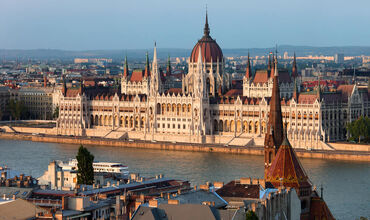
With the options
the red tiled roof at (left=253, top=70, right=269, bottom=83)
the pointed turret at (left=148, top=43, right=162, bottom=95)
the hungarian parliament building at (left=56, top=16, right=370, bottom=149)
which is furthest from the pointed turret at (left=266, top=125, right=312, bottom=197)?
the red tiled roof at (left=253, top=70, right=269, bottom=83)

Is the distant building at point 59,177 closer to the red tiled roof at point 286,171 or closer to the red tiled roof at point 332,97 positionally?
the red tiled roof at point 286,171

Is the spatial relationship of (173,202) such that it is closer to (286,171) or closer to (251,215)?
(251,215)

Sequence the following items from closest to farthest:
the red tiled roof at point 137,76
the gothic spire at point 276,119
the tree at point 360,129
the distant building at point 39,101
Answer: the gothic spire at point 276,119, the tree at point 360,129, the red tiled roof at point 137,76, the distant building at point 39,101

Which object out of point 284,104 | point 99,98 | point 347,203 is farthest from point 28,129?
point 347,203

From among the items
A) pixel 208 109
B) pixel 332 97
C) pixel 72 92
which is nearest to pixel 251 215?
pixel 332 97

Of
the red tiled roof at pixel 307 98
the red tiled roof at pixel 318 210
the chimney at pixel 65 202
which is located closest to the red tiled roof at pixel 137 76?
the red tiled roof at pixel 307 98

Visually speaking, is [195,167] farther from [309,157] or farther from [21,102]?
[21,102]
